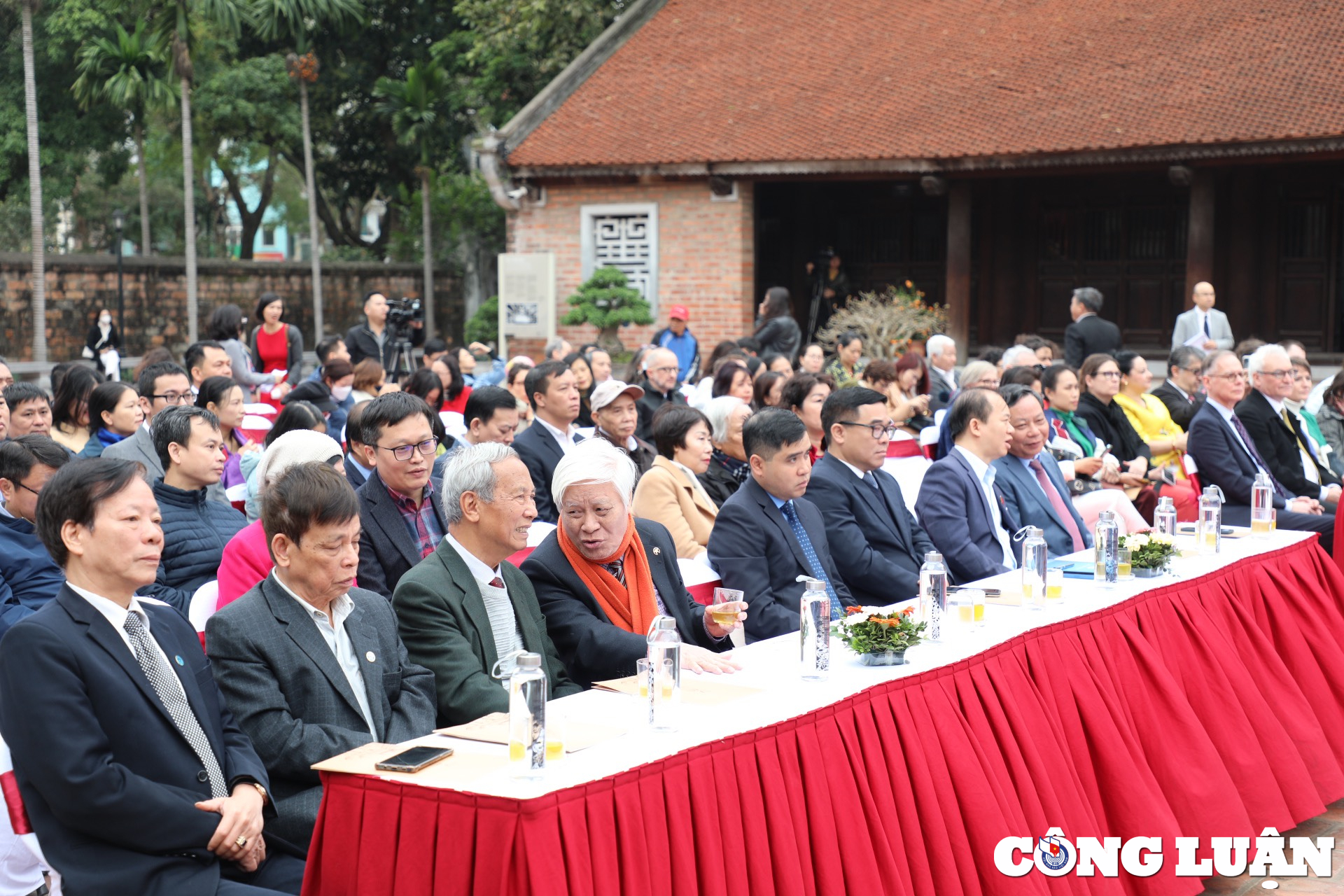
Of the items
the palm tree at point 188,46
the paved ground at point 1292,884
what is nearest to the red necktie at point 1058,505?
the paved ground at point 1292,884

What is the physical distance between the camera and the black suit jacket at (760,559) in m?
4.79

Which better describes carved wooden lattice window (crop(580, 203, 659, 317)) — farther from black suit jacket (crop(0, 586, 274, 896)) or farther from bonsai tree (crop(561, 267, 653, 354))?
black suit jacket (crop(0, 586, 274, 896))

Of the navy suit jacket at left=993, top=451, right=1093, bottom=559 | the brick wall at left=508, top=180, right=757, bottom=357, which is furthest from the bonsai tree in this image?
the navy suit jacket at left=993, top=451, right=1093, bottom=559

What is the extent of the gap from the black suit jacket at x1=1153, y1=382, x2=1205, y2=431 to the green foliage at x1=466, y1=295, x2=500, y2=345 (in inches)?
539

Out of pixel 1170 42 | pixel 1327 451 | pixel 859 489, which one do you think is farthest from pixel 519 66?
pixel 859 489

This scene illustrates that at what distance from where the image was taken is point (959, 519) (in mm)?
5535

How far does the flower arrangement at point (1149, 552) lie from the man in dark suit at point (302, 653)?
2.72 metres

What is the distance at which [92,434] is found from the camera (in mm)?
6391

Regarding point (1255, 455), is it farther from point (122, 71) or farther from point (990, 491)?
point (122, 71)

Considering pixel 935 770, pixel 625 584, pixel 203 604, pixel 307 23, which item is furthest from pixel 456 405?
pixel 307 23

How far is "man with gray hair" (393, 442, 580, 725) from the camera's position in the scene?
365cm

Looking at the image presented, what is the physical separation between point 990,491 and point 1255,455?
302 cm

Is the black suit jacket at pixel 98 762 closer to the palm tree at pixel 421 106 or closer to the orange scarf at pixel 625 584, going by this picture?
the orange scarf at pixel 625 584

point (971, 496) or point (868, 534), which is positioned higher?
point (971, 496)
